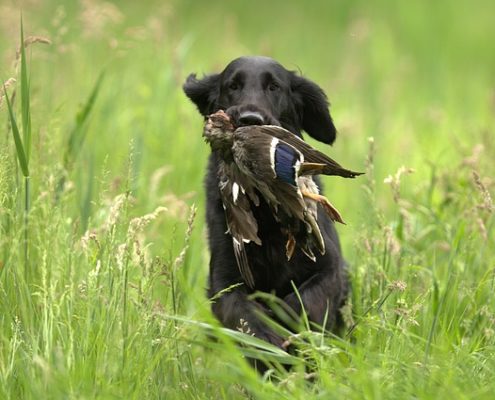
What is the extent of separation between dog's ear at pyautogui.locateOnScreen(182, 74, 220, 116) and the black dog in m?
0.02

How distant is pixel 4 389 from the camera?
135 inches

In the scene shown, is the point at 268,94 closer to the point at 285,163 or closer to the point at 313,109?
the point at 313,109

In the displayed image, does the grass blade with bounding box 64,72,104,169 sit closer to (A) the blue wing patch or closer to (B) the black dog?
(B) the black dog

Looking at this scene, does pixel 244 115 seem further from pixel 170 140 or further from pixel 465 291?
pixel 170 140

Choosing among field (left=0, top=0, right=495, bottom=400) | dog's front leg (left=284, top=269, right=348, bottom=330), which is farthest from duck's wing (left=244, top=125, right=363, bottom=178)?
dog's front leg (left=284, top=269, right=348, bottom=330)

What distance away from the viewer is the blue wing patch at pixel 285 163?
3.68 m

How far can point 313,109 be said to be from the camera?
5.12 metres

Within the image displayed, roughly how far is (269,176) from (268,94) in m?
1.14

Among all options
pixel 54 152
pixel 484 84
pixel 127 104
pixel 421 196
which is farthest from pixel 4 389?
pixel 484 84

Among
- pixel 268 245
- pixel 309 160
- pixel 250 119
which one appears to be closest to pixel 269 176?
pixel 309 160

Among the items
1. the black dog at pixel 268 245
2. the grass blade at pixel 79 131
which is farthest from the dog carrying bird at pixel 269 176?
the grass blade at pixel 79 131

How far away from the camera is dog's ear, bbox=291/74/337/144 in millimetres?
5074

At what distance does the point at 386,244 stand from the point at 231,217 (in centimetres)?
75

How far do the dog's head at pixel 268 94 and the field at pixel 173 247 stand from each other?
14 centimetres
